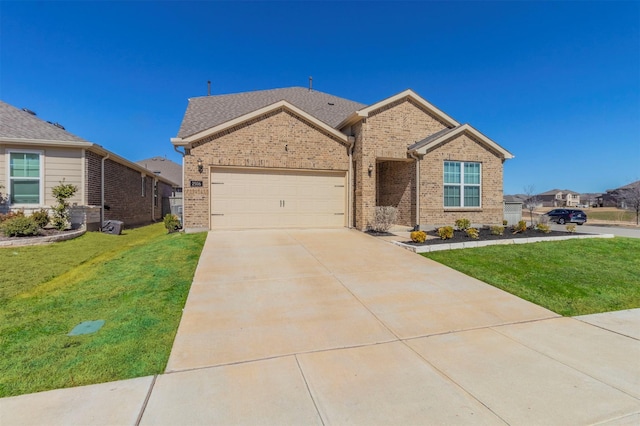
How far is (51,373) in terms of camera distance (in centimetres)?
274

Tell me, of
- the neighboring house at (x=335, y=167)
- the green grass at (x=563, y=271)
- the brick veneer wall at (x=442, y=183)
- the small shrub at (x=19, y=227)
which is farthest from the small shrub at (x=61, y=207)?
the brick veneer wall at (x=442, y=183)

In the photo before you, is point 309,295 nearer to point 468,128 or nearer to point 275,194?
point 275,194

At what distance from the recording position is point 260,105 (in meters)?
15.2

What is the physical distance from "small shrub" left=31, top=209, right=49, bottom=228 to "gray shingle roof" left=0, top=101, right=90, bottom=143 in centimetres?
283

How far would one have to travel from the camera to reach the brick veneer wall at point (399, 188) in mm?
11727

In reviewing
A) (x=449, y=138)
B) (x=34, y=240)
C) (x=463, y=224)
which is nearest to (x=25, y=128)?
(x=34, y=240)

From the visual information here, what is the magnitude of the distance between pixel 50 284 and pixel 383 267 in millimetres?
6454

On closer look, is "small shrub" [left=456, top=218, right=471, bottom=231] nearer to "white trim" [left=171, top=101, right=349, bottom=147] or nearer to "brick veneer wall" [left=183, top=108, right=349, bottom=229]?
"brick veneer wall" [left=183, top=108, right=349, bottom=229]

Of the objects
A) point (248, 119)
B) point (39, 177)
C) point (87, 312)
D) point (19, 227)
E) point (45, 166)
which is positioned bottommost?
point (87, 312)

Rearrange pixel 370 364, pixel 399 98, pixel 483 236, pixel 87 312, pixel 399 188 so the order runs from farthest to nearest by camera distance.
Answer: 1. pixel 399 188
2. pixel 399 98
3. pixel 483 236
4. pixel 87 312
5. pixel 370 364

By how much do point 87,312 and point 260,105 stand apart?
13.0 metres

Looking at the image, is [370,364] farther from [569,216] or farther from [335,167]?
[569,216]

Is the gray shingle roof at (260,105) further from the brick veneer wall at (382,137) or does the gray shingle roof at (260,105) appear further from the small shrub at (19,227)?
the small shrub at (19,227)

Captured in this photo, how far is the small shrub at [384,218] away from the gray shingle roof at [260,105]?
542 cm
